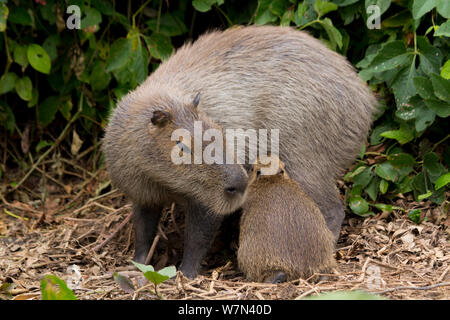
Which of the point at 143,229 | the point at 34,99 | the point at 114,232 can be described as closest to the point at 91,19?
the point at 34,99

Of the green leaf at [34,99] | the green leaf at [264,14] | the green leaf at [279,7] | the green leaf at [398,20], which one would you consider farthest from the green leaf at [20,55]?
the green leaf at [398,20]

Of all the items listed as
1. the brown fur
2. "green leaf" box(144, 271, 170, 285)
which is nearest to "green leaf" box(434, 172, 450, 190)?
the brown fur

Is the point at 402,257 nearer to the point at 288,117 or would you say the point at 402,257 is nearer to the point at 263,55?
the point at 288,117

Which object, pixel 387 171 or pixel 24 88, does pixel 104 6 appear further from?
pixel 387 171

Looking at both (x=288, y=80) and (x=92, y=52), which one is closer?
(x=288, y=80)

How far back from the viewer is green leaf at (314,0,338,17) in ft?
18.1

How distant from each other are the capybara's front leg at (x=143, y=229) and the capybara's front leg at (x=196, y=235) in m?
0.50

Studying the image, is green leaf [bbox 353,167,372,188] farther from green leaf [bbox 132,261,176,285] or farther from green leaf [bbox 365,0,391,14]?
green leaf [bbox 132,261,176,285]

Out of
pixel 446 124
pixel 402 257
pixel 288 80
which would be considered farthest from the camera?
pixel 446 124

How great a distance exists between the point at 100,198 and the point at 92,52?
151 centimetres

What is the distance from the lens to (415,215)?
531cm

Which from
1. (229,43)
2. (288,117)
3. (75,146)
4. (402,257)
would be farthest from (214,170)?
(75,146)
